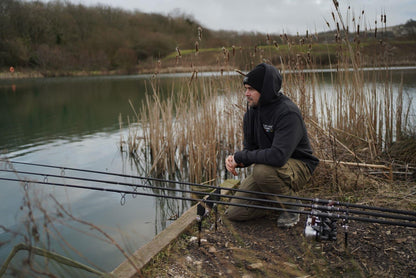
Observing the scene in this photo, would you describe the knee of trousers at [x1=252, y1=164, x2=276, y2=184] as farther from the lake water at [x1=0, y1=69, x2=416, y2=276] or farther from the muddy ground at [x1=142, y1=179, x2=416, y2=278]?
the lake water at [x1=0, y1=69, x2=416, y2=276]

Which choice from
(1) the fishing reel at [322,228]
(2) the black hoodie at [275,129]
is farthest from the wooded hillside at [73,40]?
(1) the fishing reel at [322,228]

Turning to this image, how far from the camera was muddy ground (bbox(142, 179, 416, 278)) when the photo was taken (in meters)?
2.20

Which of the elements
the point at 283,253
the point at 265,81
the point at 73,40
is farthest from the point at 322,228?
the point at 73,40

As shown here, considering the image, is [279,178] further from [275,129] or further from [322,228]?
[322,228]

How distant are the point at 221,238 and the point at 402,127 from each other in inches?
140

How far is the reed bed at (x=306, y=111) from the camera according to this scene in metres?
4.18

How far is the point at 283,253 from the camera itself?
247 centimetres

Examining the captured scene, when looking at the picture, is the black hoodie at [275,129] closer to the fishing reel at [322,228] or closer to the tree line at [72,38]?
the fishing reel at [322,228]

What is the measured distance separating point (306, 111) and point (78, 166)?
437 cm

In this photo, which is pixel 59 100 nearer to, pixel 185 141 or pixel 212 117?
pixel 185 141

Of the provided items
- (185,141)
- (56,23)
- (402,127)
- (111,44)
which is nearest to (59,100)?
(185,141)

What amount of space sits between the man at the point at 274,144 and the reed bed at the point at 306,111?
2.59 ft

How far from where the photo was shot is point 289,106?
2701mm

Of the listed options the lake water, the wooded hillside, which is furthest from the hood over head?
the wooded hillside
